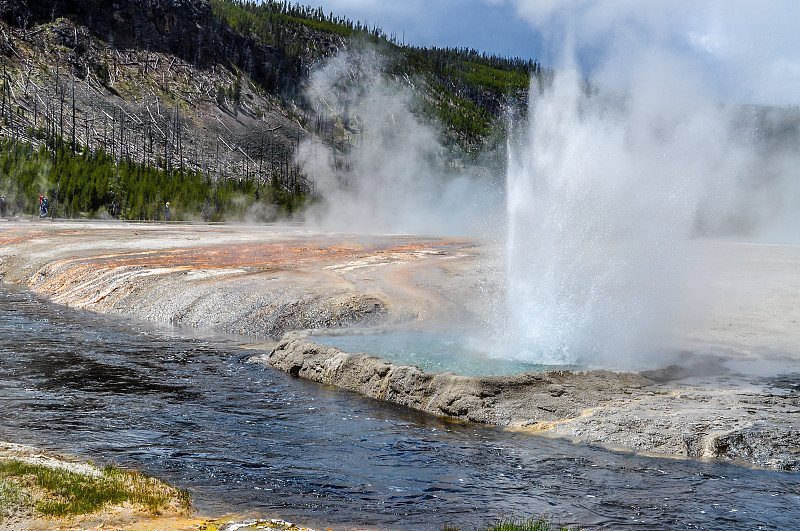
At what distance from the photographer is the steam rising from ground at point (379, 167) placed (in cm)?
6156

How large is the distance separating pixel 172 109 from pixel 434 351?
10129 centimetres

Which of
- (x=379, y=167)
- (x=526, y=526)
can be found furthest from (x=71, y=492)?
(x=379, y=167)

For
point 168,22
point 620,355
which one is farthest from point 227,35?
point 620,355

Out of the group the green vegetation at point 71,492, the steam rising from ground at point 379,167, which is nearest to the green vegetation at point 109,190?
the steam rising from ground at point 379,167

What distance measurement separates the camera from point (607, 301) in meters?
14.3

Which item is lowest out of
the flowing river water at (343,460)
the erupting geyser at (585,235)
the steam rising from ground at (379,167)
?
the flowing river water at (343,460)

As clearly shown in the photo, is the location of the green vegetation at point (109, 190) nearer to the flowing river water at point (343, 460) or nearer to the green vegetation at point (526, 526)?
the flowing river water at point (343, 460)

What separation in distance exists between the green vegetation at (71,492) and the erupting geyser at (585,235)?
7.10m

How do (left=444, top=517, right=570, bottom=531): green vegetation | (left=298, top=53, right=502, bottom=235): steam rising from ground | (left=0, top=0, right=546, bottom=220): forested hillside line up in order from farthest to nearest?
1. (left=0, top=0, right=546, bottom=220): forested hillside
2. (left=298, top=53, right=502, bottom=235): steam rising from ground
3. (left=444, top=517, right=570, bottom=531): green vegetation

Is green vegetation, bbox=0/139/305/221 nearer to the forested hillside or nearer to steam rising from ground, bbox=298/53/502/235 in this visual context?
the forested hillside

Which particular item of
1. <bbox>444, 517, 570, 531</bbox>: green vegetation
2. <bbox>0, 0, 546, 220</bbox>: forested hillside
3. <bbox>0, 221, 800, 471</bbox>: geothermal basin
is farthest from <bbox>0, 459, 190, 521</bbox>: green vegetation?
<bbox>0, 0, 546, 220</bbox>: forested hillside

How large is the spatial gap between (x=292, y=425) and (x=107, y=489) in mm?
2988

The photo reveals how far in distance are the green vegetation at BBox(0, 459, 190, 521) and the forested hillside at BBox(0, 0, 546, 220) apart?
54.6 meters

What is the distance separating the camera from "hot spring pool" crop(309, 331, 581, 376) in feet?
36.1
